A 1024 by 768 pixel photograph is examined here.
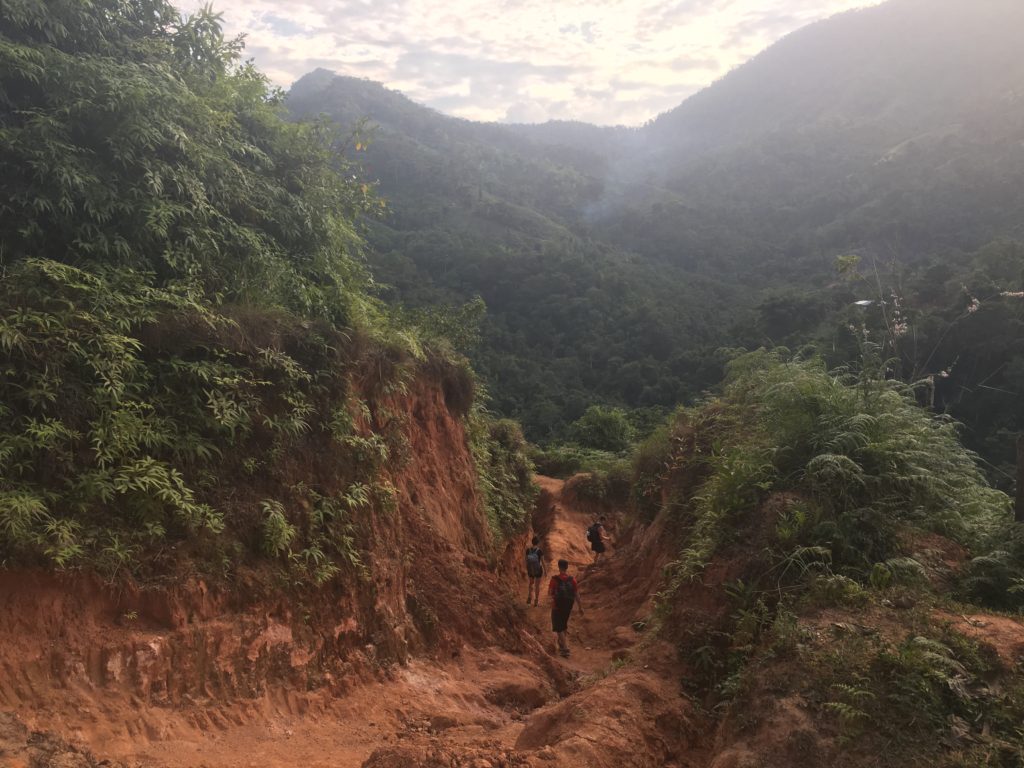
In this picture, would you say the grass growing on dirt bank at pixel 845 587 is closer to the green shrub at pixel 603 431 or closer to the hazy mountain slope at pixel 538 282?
the hazy mountain slope at pixel 538 282

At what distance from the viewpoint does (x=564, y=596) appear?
1071 cm

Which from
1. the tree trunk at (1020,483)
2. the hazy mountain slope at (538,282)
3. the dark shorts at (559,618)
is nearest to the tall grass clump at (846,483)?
the tree trunk at (1020,483)

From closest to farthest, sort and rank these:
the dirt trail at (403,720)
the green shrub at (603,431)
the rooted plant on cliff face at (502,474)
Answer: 1. the dirt trail at (403,720)
2. the rooted plant on cliff face at (502,474)
3. the green shrub at (603,431)

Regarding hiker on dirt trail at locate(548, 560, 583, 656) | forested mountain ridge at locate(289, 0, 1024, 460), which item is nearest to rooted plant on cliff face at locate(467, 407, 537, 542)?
hiker on dirt trail at locate(548, 560, 583, 656)

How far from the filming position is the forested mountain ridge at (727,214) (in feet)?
157

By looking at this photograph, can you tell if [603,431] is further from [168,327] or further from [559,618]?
[168,327]

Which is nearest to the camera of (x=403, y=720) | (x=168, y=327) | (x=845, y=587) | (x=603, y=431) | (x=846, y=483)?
(x=845, y=587)

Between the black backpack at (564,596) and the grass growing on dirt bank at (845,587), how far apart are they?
1.70m

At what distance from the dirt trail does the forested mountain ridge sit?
13.4 m

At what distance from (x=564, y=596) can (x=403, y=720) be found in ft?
14.3

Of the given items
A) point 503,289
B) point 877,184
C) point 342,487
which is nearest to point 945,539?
point 342,487

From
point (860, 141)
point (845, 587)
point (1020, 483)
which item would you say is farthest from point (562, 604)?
point (860, 141)

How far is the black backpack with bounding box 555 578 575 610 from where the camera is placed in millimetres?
10703

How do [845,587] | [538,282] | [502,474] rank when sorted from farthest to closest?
[538,282] → [502,474] → [845,587]
